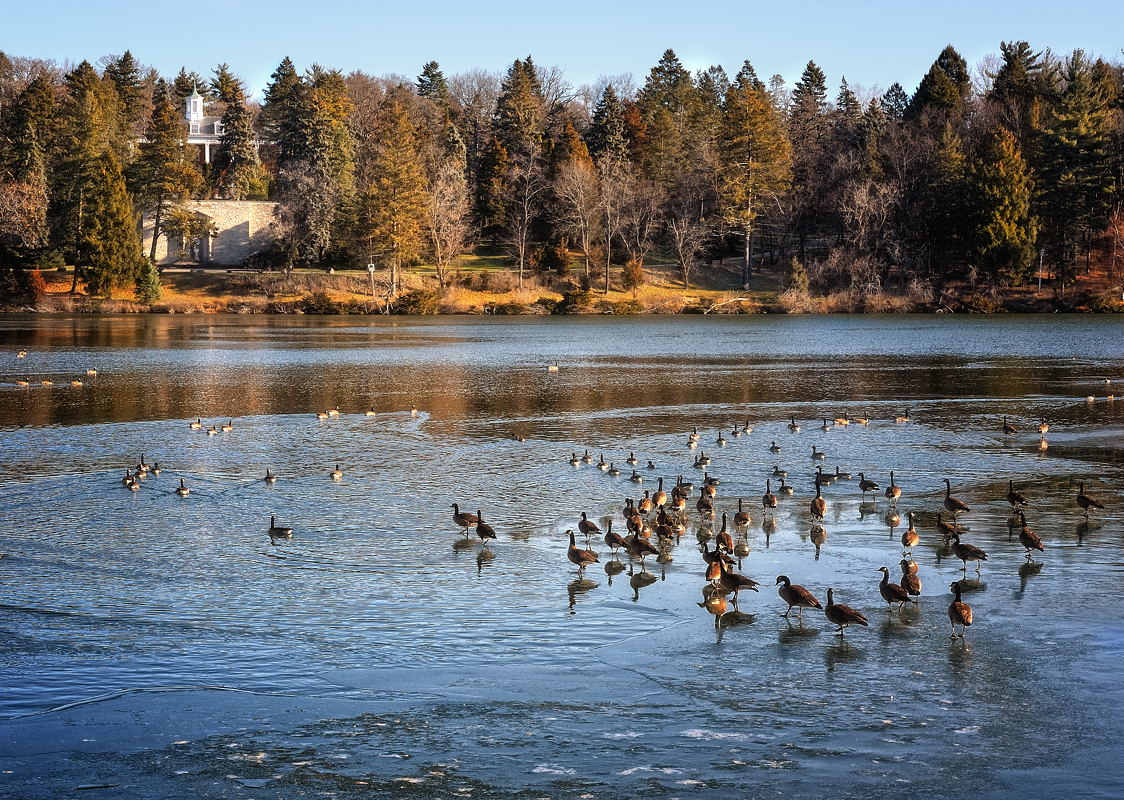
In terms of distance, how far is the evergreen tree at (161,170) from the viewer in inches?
3580

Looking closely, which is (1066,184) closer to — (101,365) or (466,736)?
(101,365)

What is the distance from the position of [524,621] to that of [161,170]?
291 feet

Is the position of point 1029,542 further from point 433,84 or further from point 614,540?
point 433,84

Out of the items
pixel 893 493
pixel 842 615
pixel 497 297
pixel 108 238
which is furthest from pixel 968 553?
pixel 497 297

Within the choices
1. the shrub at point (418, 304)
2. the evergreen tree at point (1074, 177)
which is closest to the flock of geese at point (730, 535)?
the shrub at point (418, 304)

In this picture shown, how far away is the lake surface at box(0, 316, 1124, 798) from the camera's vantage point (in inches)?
337

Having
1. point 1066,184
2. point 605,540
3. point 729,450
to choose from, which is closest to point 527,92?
point 1066,184

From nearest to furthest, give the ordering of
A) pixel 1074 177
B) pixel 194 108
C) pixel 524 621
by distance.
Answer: pixel 524 621 → pixel 1074 177 → pixel 194 108

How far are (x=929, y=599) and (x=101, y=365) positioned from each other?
39.6 metres

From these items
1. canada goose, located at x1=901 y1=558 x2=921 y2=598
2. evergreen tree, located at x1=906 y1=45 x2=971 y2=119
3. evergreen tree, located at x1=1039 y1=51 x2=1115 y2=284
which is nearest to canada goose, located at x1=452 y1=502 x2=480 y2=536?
canada goose, located at x1=901 y1=558 x2=921 y2=598

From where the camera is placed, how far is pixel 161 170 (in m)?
91.5

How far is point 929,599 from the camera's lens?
12.7 m

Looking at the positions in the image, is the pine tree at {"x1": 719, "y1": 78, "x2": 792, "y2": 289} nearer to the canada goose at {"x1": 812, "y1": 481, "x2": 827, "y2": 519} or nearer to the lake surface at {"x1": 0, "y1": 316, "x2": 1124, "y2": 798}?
the lake surface at {"x1": 0, "y1": 316, "x2": 1124, "y2": 798}

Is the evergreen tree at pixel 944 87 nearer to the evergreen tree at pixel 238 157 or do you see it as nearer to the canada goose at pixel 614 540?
the evergreen tree at pixel 238 157
